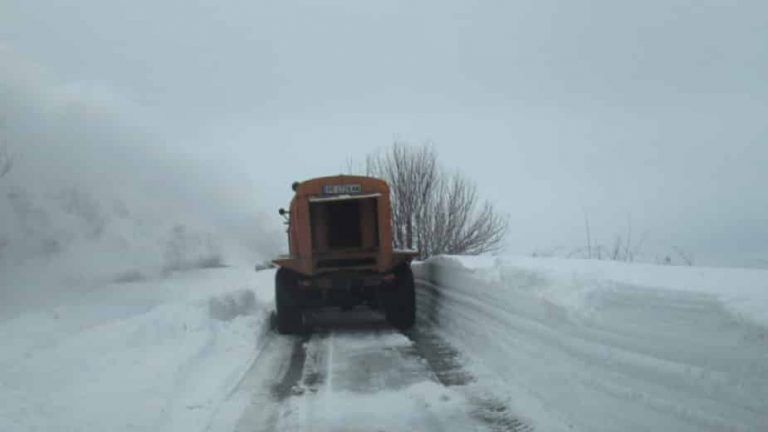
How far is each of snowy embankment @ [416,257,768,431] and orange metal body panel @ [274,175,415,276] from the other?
484 centimetres

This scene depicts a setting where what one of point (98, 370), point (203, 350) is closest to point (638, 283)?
point (98, 370)

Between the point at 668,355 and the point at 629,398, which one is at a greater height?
the point at 668,355

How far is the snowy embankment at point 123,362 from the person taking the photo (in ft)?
22.3

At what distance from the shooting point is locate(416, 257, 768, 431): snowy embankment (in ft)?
14.9

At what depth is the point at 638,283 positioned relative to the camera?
6375 millimetres

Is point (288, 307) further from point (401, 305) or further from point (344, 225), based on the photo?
point (401, 305)

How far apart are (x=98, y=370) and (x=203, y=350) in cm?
259

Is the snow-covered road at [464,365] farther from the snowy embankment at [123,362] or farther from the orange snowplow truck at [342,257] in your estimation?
the orange snowplow truck at [342,257]

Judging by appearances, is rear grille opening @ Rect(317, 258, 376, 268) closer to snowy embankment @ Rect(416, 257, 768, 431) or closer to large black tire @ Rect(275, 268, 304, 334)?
large black tire @ Rect(275, 268, 304, 334)

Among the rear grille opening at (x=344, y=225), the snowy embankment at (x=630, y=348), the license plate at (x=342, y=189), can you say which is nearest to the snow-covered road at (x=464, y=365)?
the snowy embankment at (x=630, y=348)

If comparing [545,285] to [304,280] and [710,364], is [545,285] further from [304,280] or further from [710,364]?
[304,280]

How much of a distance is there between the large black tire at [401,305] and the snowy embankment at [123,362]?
2510 mm

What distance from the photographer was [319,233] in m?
15.3

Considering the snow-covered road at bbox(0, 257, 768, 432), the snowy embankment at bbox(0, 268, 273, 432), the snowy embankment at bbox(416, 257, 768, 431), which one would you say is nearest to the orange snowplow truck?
the snowy embankment at bbox(0, 268, 273, 432)
